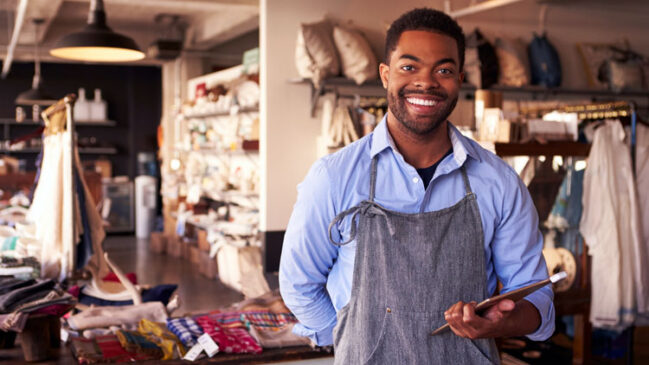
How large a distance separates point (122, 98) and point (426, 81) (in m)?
13.9

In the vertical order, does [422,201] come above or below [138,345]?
above

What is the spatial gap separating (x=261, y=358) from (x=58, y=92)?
12.2 meters

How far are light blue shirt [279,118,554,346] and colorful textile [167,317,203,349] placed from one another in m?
1.82

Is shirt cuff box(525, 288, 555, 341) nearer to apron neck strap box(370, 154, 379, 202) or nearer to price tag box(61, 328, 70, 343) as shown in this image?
apron neck strap box(370, 154, 379, 202)

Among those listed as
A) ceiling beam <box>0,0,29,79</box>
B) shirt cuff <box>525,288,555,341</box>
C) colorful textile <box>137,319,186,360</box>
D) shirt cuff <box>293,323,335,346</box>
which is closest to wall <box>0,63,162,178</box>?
ceiling beam <box>0,0,29,79</box>

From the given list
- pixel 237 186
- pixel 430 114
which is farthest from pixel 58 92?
pixel 430 114

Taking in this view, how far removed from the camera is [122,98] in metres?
14.8

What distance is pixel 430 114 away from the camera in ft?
5.73

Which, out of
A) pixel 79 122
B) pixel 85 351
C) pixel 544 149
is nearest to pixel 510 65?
pixel 544 149

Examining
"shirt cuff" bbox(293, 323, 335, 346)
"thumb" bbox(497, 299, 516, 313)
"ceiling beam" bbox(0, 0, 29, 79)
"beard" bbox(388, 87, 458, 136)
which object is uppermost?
"ceiling beam" bbox(0, 0, 29, 79)

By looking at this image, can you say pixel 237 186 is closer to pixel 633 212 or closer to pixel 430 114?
pixel 633 212

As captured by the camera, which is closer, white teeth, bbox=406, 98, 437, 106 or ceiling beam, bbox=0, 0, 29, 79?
white teeth, bbox=406, 98, 437, 106

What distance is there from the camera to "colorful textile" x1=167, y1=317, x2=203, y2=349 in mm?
3504

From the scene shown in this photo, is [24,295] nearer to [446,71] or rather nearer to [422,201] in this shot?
[422,201]
